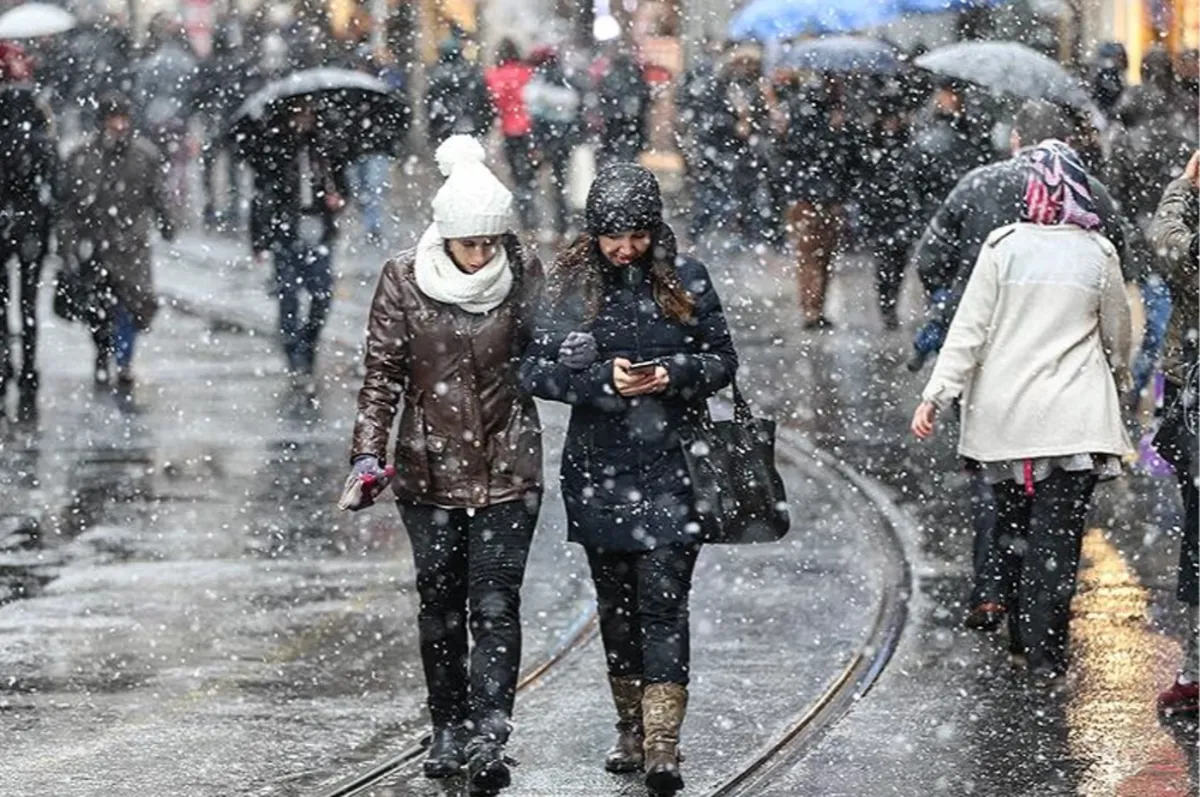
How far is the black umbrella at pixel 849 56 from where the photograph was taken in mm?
21938

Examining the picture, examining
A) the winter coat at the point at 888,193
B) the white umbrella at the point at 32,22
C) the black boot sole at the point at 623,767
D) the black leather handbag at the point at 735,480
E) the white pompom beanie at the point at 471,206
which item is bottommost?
the black boot sole at the point at 623,767

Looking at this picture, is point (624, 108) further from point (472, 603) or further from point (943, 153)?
point (472, 603)

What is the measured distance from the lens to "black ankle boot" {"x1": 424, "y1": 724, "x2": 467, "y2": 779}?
26.8ft

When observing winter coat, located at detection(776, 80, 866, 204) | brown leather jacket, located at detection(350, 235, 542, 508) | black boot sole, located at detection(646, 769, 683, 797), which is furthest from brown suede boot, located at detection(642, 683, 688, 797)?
winter coat, located at detection(776, 80, 866, 204)

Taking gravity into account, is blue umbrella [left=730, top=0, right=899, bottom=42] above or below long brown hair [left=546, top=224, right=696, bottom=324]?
above

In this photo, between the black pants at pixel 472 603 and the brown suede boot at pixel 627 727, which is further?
the brown suede boot at pixel 627 727

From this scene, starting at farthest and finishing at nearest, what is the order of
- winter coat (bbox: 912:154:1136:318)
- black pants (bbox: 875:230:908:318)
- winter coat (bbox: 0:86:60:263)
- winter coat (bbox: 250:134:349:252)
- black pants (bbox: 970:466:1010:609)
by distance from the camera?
black pants (bbox: 875:230:908:318) < winter coat (bbox: 250:134:349:252) < winter coat (bbox: 0:86:60:263) < winter coat (bbox: 912:154:1136:318) < black pants (bbox: 970:466:1010:609)

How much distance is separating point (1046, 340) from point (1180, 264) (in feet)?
1.54

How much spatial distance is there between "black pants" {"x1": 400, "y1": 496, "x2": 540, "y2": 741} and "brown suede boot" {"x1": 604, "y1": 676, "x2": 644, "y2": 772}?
317mm

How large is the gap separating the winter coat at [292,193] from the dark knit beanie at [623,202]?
909 cm

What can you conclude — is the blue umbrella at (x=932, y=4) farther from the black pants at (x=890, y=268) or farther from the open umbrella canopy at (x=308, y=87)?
the open umbrella canopy at (x=308, y=87)

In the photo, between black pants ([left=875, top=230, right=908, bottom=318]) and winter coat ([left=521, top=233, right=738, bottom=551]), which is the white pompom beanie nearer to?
winter coat ([left=521, top=233, right=738, bottom=551])

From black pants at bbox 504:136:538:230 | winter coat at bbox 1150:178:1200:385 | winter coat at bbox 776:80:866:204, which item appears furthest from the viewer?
black pants at bbox 504:136:538:230

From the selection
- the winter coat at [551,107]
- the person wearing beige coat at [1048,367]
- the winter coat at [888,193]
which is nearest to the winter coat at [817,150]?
the winter coat at [888,193]
